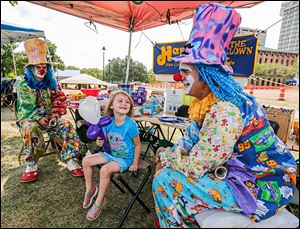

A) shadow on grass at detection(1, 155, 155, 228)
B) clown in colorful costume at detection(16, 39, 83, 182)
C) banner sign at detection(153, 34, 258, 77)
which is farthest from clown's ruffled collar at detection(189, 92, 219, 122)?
clown in colorful costume at detection(16, 39, 83, 182)

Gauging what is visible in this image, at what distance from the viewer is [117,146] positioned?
204 centimetres

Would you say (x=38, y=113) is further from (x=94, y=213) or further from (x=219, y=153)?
(x=219, y=153)

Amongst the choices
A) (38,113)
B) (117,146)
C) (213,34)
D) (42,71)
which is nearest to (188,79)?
(213,34)

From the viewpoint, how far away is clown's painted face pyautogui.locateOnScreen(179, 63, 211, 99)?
129 centimetres

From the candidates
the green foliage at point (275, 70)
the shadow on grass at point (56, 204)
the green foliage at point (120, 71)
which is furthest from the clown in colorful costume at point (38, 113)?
the green foliage at point (275, 70)

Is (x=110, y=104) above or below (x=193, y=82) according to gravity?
below

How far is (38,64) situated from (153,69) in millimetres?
2760

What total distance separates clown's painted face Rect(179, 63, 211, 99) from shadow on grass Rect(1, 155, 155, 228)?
4.61 ft

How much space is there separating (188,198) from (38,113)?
246cm

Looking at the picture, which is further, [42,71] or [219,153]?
[42,71]

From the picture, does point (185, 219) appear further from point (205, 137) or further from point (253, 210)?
point (205, 137)

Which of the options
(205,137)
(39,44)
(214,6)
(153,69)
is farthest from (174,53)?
(205,137)

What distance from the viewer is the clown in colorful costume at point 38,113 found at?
8.35 feet

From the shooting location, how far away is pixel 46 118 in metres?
2.73
